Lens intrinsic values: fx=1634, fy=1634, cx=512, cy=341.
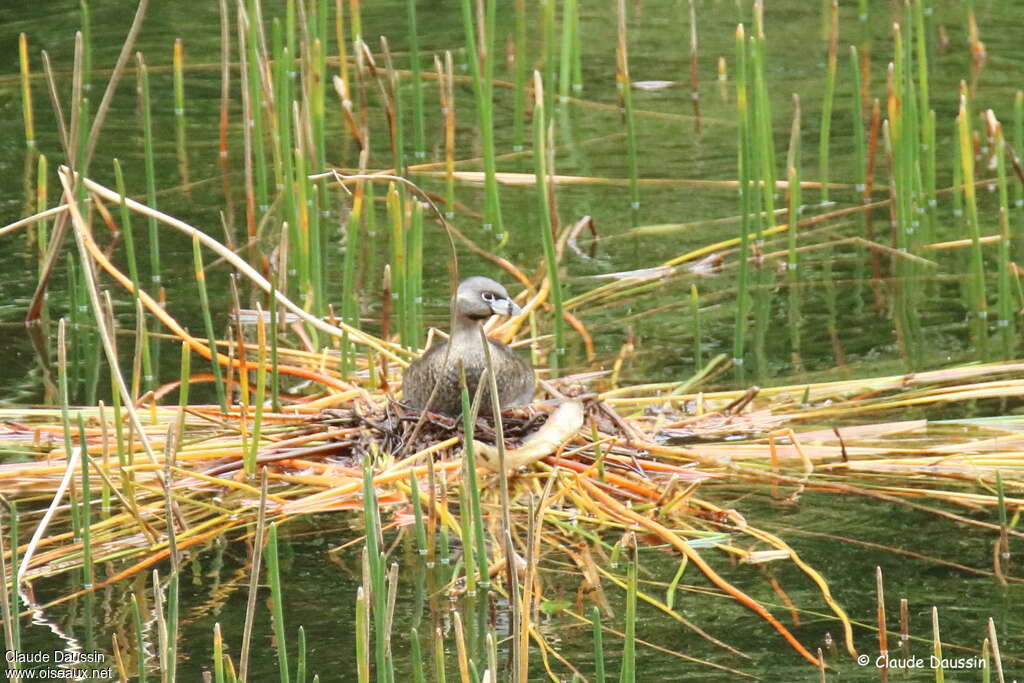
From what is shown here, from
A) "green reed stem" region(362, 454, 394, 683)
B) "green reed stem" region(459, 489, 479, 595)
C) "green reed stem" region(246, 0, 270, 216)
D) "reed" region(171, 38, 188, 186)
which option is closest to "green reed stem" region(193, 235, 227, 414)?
"green reed stem" region(459, 489, 479, 595)

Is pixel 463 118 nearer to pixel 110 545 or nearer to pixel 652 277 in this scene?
pixel 652 277

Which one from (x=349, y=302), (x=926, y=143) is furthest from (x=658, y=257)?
(x=349, y=302)

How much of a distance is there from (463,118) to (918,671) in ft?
21.3

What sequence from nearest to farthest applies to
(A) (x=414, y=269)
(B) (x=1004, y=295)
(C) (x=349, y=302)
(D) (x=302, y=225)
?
1. (A) (x=414, y=269)
2. (C) (x=349, y=302)
3. (B) (x=1004, y=295)
4. (D) (x=302, y=225)

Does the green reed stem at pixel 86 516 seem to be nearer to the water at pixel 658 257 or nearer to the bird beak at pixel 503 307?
the water at pixel 658 257

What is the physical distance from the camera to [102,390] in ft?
21.2

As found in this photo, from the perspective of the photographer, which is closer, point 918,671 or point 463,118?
point 918,671

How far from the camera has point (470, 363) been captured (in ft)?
18.2

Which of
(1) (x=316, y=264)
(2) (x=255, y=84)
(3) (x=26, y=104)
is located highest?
(2) (x=255, y=84)

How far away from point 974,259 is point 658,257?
5.47ft

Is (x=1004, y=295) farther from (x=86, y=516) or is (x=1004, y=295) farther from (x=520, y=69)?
(x=86, y=516)

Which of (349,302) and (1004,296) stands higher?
(349,302)

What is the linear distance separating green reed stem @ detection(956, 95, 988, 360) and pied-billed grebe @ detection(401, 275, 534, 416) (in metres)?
2.06

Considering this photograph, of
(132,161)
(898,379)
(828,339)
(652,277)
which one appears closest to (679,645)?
(898,379)
